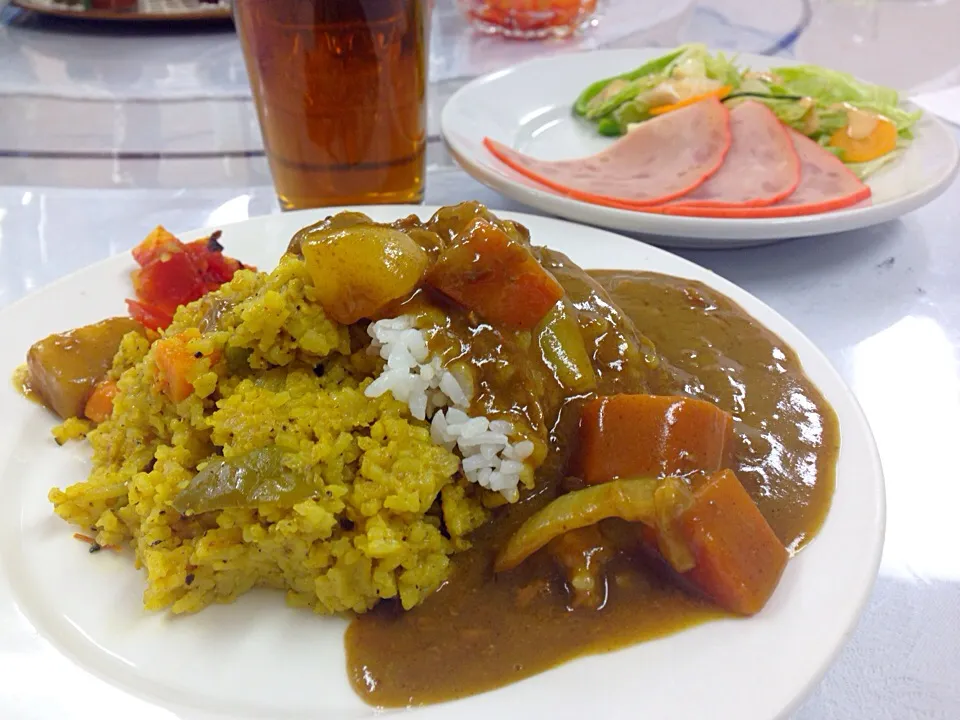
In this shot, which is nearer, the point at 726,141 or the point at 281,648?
the point at 281,648

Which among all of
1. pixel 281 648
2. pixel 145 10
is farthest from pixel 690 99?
pixel 145 10

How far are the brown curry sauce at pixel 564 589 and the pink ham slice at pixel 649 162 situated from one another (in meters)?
1.16

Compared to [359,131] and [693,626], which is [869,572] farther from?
[359,131]

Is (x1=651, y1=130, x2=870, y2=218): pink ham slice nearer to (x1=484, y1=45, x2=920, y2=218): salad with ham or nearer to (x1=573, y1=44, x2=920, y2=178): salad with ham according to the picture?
(x1=484, y1=45, x2=920, y2=218): salad with ham

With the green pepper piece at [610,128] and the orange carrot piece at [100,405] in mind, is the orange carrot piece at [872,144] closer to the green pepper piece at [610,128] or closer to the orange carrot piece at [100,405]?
the green pepper piece at [610,128]

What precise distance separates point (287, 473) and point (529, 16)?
498 centimetres

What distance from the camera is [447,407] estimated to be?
1830mm

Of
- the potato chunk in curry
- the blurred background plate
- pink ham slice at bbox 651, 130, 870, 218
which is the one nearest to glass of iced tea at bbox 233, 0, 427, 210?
pink ham slice at bbox 651, 130, 870, 218

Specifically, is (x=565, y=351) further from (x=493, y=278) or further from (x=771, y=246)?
(x=771, y=246)

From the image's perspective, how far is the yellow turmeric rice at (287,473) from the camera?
164 cm

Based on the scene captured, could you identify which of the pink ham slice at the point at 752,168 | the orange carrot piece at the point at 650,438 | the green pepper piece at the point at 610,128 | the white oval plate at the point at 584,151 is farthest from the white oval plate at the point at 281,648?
the green pepper piece at the point at 610,128

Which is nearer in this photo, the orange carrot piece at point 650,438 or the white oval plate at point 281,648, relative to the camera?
the white oval plate at point 281,648

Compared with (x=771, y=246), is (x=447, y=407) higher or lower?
higher

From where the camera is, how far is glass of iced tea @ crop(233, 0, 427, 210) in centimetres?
282
